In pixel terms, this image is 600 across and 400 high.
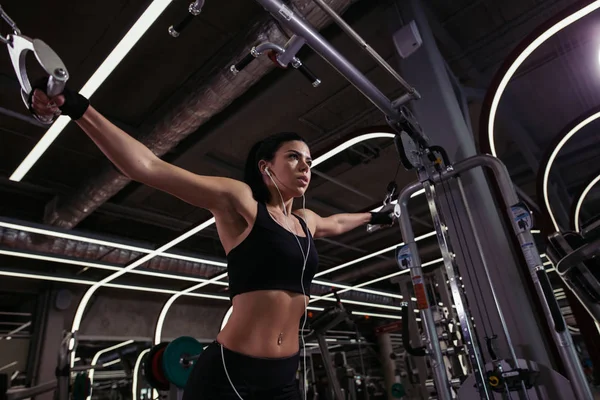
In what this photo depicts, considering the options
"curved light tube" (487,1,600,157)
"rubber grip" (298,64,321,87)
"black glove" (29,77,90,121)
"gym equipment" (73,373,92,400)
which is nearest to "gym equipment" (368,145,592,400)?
"curved light tube" (487,1,600,157)

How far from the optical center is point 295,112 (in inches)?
176

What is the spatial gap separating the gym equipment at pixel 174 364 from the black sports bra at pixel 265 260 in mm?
3549

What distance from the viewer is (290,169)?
148cm

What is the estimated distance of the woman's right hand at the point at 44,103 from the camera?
0.91 metres

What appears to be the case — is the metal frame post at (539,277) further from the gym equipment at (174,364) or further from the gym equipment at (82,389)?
the gym equipment at (82,389)

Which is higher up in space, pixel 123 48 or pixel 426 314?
pixel 123 48

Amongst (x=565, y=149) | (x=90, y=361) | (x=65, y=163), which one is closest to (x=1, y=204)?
(x=65, y=163)

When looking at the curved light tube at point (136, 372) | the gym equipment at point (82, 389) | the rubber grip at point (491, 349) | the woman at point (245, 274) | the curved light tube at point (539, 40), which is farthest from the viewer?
the curved light tube at point (136, 372)

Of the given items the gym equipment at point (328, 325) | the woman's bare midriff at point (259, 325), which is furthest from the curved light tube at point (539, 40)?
the gym equipment at point (328, 325)

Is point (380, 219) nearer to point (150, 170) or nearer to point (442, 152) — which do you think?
point (442, 152)

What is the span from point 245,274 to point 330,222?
82cm

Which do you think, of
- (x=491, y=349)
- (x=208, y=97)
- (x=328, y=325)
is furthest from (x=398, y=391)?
(x=208, y=97)

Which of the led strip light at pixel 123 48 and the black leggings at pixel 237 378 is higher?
the led strip light at pixel 123 48

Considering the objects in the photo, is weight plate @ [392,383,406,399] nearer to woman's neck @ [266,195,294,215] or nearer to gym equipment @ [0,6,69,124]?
woman's neck @ [266,195,294,215]
